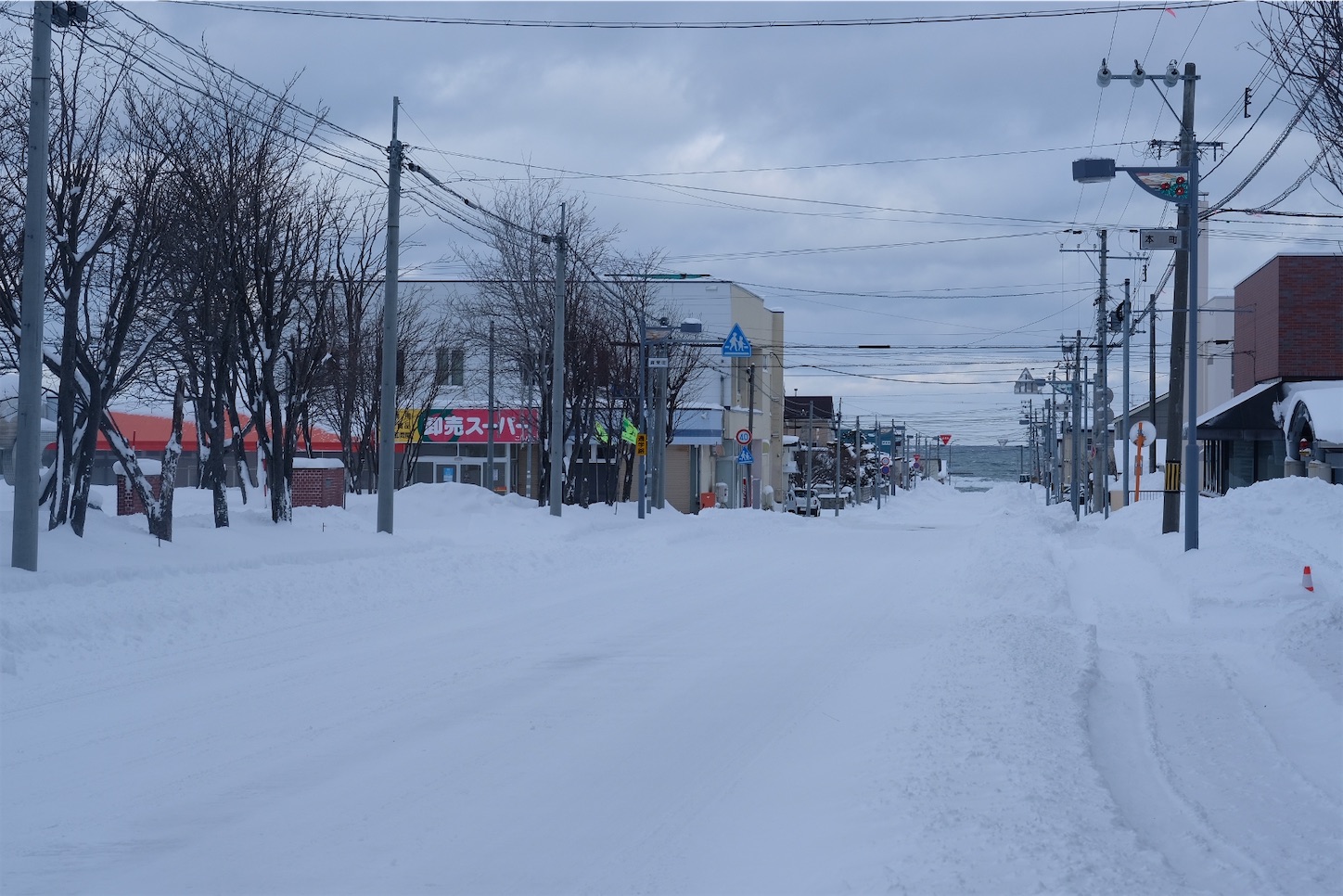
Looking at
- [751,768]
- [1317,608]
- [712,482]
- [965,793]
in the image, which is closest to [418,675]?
[751,768]

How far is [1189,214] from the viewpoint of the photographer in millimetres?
23062

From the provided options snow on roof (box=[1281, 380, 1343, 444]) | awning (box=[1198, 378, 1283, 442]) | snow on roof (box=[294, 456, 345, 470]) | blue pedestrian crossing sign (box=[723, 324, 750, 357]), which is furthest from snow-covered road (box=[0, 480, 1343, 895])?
awning (box=[1198, 378, 1283, 442])

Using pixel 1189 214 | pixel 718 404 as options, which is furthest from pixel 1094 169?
pixel 718 404

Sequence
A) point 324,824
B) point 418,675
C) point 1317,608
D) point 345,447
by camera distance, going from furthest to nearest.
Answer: point 345,447 < point 1317,608 < point 418,675 < point 324,824

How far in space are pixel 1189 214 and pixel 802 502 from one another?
56.0 meters

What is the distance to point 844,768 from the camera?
7574mm

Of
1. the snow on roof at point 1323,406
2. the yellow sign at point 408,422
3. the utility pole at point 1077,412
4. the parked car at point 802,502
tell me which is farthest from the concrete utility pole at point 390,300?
the parked car at point 802,502

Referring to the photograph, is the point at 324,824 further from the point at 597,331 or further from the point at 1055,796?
the point at 597,331

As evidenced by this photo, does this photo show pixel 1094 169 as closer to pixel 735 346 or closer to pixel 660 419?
pixel 735 346

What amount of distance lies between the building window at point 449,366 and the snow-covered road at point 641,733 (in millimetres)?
24431

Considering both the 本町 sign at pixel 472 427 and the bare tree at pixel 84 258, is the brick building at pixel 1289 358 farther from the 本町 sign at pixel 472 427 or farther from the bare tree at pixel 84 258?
the bare tree at pixel 84 258

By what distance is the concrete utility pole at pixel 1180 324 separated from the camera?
76.8ft

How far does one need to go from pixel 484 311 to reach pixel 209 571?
2716 centimetres

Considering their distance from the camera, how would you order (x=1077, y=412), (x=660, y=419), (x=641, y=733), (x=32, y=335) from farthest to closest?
(x=1077, y=412)
(x=660, y=419)
(x=32, y=335)
(x=641, y=733)
